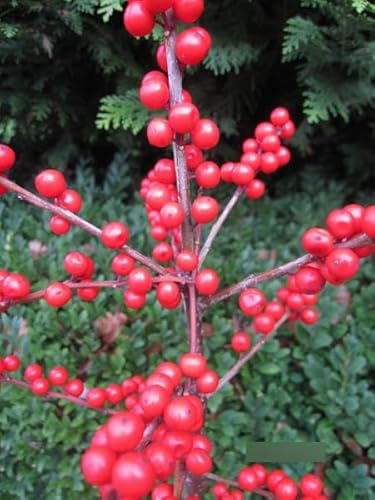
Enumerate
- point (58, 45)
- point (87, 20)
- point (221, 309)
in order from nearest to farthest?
point (221, 309), point (87, 20), point (58, 45)

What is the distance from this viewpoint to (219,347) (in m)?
1.57

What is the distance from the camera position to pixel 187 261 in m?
0.71

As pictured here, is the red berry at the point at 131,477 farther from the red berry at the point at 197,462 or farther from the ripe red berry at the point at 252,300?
the ripe red berry at the point at 252,300

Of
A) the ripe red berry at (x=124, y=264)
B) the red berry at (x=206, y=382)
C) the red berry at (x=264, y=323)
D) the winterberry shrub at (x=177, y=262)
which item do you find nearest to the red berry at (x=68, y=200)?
the winterberry shrub at (x=177, y=262)

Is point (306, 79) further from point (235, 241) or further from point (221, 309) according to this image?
point (221, 309)

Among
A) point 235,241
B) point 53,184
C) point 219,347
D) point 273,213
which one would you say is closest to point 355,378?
point 219,347

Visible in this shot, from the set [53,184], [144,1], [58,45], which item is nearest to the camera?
[144,1]

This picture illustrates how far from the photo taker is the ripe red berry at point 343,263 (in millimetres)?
570

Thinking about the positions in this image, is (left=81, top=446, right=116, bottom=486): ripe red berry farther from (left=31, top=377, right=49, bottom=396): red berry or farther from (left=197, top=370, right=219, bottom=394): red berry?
(left=31, top=377, right=49, bottom=396): red berry

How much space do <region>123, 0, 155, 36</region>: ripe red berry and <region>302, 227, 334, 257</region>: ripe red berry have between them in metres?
0.34

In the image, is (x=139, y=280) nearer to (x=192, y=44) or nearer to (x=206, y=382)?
(x=206, y=382)

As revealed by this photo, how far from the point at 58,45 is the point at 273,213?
1262 millimetres

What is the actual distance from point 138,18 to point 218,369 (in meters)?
1.17

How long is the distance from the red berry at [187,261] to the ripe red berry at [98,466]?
31 cm
